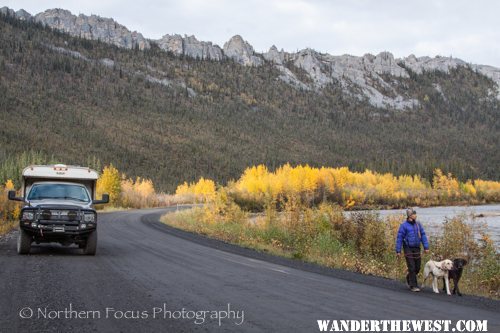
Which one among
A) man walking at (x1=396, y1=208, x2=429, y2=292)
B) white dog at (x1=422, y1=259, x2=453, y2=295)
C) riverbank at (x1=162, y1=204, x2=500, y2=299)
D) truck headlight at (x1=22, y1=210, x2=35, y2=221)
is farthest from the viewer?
truck headlight at (x1=22, y1=210, x2=35, y2=221)

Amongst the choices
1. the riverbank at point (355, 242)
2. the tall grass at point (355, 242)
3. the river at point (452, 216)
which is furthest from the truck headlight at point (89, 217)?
the river at point (452, 216)

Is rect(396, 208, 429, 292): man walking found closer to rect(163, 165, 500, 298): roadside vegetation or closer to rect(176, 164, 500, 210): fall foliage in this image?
rect(163, 165, 500, 298): roadside vegetation

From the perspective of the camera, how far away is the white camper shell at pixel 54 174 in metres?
17.7

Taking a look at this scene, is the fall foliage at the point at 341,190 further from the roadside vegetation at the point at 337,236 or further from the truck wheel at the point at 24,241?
the truck wheel at the point at 24,241

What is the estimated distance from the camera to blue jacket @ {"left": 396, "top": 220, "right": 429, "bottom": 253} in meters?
12.3

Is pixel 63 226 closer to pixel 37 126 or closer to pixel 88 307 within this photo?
pixel 88 307

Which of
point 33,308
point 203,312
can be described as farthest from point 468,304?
point 33,308

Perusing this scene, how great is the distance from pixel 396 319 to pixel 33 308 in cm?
597

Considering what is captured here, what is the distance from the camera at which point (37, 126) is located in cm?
18862

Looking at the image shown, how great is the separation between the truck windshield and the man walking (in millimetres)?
10244

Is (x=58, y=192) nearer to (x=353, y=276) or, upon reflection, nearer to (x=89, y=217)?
(x=89, y=217)

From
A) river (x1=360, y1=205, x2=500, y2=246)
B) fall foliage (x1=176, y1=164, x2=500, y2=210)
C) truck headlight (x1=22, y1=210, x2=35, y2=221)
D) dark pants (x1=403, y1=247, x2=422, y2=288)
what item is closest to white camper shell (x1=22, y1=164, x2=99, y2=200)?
truck headlight (x1=22, y1=210, x2=35, y2=221)

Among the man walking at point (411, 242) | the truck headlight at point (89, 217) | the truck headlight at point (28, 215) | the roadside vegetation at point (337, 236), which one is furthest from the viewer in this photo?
the truck headlight at point (89, 217)

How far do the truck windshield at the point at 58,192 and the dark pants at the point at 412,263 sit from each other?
10.4m
